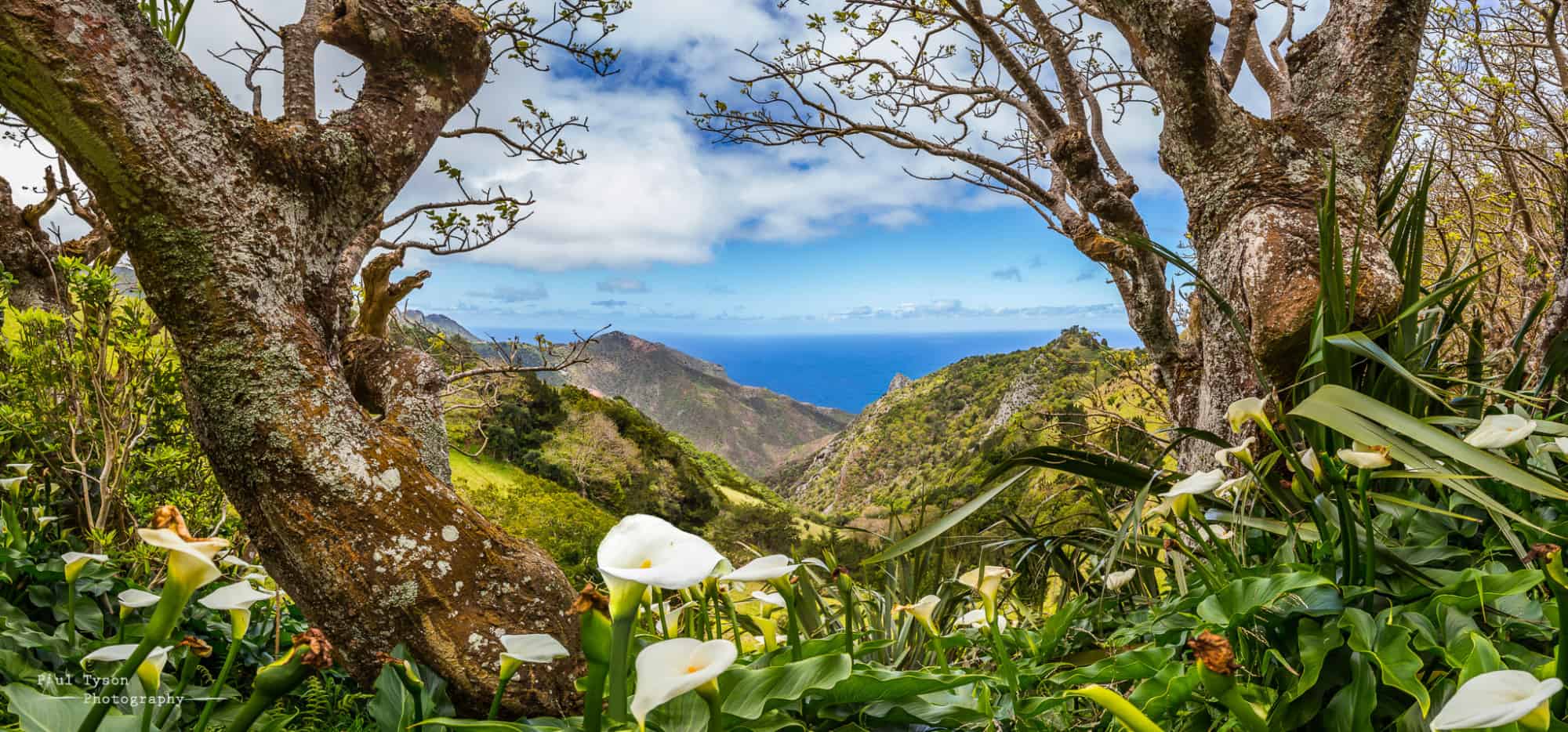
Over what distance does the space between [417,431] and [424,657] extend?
2.78ft

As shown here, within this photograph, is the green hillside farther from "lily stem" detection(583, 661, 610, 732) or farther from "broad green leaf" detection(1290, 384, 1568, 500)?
"broad green leaf" detection(1290, 384, 1568, 500)

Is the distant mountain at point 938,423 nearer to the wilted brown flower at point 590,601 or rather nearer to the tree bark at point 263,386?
the tree bark at point 263,386

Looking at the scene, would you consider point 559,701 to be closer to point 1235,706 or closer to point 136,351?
point 1235,706

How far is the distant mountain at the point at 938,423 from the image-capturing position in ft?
41.8

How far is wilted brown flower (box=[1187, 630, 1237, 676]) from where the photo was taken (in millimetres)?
689

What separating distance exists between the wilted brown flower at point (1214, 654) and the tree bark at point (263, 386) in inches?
42.8

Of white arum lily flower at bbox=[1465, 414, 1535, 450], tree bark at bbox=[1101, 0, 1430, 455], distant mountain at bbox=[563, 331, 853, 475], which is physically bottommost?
distant mountain at bbox=[563, 331, 853, 475]

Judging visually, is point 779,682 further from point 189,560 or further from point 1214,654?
point 189,560

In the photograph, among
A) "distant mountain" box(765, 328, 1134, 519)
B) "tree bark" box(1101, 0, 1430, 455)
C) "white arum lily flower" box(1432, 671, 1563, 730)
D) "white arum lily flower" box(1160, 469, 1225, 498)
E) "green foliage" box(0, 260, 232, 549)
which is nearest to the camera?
"white arum lily flower" box(1432, 671, 1563, 730)

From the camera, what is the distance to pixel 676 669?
664 mm

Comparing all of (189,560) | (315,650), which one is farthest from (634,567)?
(189,560)

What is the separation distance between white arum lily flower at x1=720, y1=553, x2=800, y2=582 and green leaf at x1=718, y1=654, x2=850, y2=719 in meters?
0.12

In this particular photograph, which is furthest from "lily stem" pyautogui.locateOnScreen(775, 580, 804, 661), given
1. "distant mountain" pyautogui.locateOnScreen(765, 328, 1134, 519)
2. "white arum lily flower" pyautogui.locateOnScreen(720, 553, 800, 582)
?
"distant mountain" pyautogui.locateOnScreen(765, 328, 1134, 519)

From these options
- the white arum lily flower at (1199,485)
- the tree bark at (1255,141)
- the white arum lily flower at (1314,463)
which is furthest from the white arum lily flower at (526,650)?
the tree bark at (1255,141)
